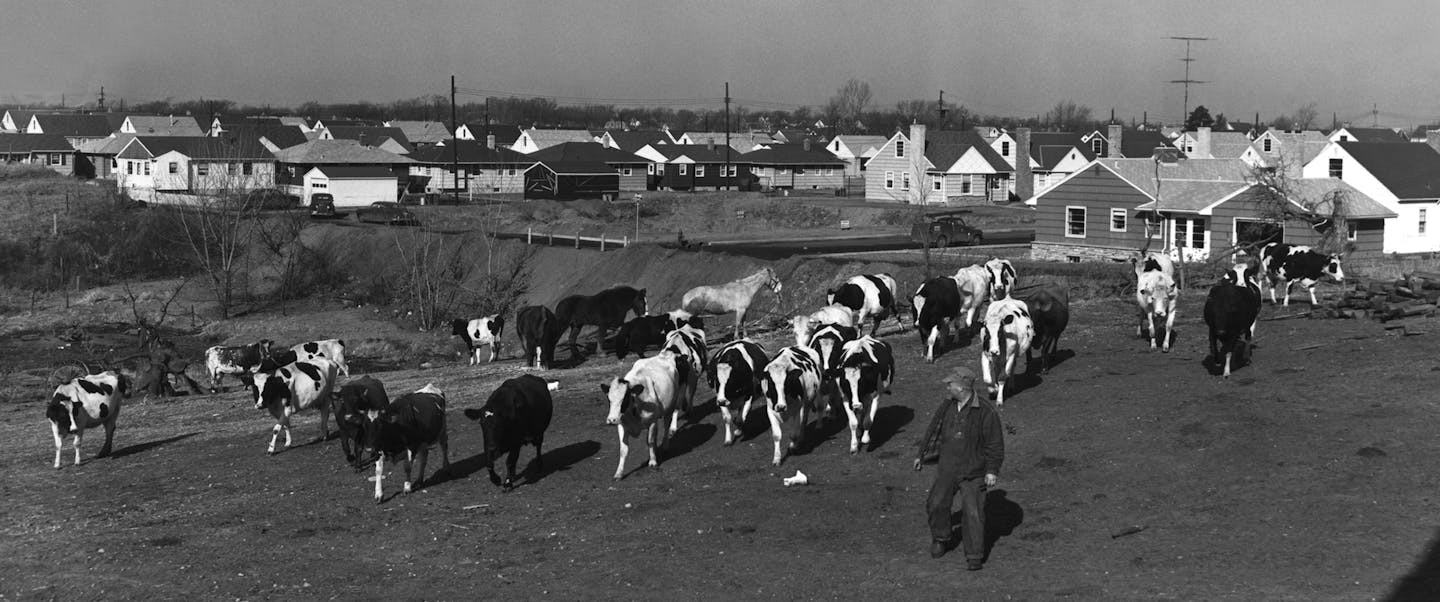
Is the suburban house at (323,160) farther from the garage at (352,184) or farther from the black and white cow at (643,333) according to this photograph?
the black and white cow at (643,333)

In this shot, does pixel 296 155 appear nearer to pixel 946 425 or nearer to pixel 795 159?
pixel 795 159

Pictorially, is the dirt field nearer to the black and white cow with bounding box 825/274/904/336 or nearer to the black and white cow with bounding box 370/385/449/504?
the black and white cow with bounding box 370/385/449/504

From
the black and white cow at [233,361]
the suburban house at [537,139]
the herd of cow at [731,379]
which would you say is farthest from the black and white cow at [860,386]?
the suburban house at [537,139]

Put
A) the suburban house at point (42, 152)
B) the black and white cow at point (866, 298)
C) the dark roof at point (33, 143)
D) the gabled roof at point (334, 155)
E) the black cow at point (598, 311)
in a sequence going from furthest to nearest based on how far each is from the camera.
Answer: the dark roof at point (33, 143) < the suburban house at point (42, 152) < the gabled roof at point (334, 155) < the black cow at point (598, 311) < the black and white cow at point (866, 298)

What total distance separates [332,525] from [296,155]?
83246 mm

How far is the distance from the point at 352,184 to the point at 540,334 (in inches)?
2512

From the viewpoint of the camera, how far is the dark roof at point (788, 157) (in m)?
114

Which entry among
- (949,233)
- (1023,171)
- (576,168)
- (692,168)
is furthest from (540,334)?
(692,168)

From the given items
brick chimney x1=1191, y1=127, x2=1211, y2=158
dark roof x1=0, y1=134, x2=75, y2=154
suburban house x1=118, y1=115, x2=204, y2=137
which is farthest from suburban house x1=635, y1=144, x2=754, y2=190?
suburban house x1=118, y1=115, x2=204, y2=137

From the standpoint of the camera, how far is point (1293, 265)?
30.5 meters

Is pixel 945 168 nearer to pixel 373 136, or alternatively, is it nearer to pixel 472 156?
pixel 472 156

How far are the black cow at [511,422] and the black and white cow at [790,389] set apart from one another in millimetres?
3075

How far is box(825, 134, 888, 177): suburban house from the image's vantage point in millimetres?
126812

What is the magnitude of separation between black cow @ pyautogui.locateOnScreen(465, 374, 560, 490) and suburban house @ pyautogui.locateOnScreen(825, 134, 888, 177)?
10407cm
